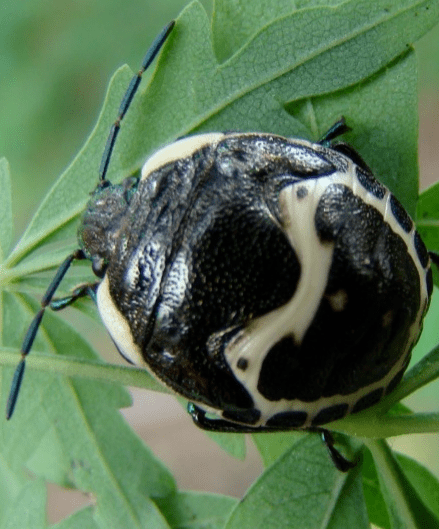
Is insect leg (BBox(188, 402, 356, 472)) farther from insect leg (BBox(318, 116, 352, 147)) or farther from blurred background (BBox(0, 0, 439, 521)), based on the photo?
blurred background (BBox(0, 0, 439, 521))

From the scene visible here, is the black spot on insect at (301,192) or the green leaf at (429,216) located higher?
the black spot on insect at (301,192)

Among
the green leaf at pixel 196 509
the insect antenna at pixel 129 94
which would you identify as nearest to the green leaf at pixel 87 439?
the green leaf at pixel 196 509

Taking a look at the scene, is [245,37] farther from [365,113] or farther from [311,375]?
[311,375]

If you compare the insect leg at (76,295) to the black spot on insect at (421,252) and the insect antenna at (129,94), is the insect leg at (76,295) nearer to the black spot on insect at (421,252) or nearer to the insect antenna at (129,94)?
the insect antenna at (129,94)

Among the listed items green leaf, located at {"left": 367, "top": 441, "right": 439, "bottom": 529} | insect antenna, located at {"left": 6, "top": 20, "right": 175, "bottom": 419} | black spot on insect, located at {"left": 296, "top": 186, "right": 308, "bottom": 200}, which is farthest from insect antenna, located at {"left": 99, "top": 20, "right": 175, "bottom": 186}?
green leaf, located at {"left": 367, "top": 441, "right": 439, "bottom": 529}

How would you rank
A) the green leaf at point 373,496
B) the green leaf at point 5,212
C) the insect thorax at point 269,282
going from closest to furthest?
the insect thorax at point 269,282, the green leaf at point 373,496, the green leaf at point 5,212

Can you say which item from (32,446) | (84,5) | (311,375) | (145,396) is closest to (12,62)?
(84,5)

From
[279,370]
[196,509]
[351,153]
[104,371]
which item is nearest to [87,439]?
[196,509]

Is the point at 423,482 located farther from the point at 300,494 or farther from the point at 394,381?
the point at 394,381
